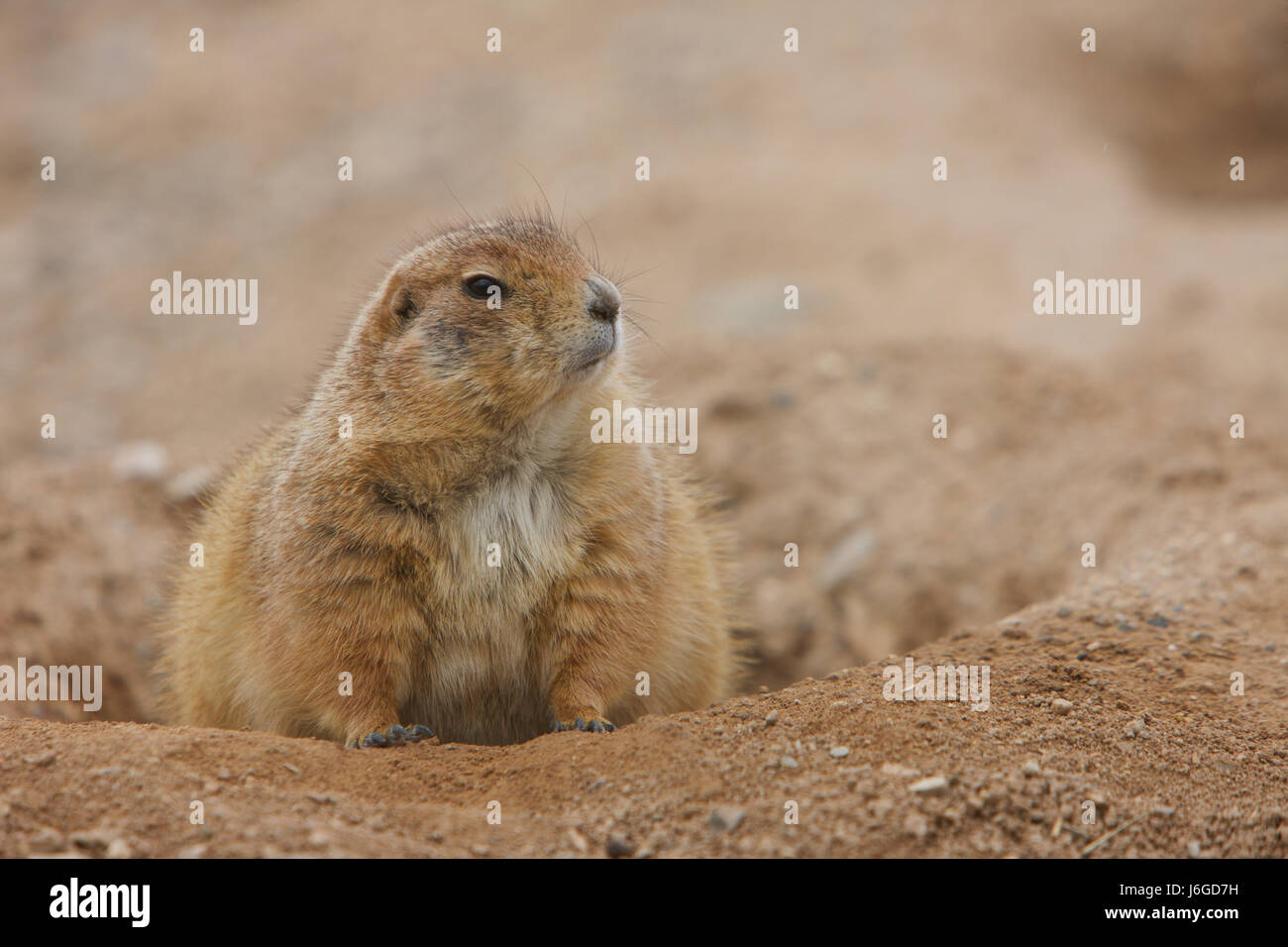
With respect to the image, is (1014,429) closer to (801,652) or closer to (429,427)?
(801,652)

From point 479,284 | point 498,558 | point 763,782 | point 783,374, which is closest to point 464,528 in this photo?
point 498,558

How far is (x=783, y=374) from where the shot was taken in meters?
8.38

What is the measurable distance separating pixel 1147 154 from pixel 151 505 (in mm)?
10031

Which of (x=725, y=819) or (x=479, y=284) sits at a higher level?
(x=479, y=284)

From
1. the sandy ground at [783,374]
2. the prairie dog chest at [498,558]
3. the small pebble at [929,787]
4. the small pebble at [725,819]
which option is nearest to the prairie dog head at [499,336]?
the prairie dog chest at [498,558]

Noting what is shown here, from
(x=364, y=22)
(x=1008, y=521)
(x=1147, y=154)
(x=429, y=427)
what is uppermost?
(x=364, y=22)

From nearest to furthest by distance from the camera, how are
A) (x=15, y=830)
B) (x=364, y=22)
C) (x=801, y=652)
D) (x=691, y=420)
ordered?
(x=15, y=830) < (x=801, y=652) < (x=691, y=420) < (x=364, y=22)

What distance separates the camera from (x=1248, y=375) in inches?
329

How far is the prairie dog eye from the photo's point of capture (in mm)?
4395

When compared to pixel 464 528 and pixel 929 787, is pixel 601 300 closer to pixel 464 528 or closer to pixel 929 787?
pixel 464 528

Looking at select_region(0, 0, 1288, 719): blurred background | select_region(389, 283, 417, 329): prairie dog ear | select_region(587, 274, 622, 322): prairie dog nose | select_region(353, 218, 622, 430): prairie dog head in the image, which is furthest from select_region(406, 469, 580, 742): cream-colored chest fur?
select_region(0, 0, 1288, 719): blurred background

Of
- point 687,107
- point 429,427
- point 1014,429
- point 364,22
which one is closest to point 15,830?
point 429,427

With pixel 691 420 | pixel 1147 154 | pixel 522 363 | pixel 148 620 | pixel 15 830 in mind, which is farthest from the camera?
pixel 1147 154

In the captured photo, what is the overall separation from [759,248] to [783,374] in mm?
2468
